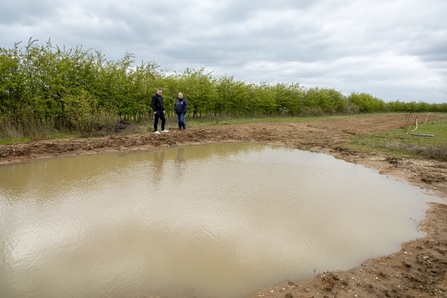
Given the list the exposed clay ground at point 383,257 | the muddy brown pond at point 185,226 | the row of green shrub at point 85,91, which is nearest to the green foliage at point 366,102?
the row of green shrub at point 85,91

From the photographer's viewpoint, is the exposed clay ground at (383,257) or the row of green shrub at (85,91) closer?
the exposed clay ground at (383,257)

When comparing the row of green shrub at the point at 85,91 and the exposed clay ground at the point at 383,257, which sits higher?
the row of green shrub at the point at 85,91

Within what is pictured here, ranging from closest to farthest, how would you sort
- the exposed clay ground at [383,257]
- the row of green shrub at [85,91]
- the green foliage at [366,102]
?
the exposed clay ground at [383,257]
the row of green shrub at [85,91]
the green foliage at [366,102]

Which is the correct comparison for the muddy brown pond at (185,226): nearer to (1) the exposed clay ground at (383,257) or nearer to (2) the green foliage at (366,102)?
(1) the exposed clay ground at (383,257)

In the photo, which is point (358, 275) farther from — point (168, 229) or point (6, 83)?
point (6, 83)

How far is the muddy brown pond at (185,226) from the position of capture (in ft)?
9.56

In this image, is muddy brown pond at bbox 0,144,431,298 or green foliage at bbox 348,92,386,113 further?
green foliage at bbox 348,92,386,113

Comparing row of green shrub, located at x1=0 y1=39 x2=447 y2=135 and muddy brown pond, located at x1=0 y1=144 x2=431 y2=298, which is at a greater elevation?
row of green shrub, located at x1=0 y1=39 x2=447 y2=135

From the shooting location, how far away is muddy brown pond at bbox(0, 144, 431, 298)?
2.91 meters

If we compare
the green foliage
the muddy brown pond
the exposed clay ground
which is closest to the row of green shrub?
the exposed clay ground

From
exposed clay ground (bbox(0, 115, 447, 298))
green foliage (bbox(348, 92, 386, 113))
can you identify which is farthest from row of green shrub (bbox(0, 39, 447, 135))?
green foliage (bbox(348, 92, 386, 113))

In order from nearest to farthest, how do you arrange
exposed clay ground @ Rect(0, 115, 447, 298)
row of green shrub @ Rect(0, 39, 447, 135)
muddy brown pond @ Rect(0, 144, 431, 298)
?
exposed clay ground @ Rect(0, 115, 447, 298) < muddy brown pond @ Rect(0, 144, 431, 298) < row of green shrub @ Rect(0, 39, 447, 135)

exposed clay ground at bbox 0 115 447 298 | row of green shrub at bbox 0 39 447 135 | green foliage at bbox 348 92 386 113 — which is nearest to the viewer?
exposed clay ground at bbox 0 115 447 298

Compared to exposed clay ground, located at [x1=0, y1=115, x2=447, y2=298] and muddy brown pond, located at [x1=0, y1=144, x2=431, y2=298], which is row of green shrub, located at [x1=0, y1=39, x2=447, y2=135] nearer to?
exposed clay ground, located at [x1=0, y1=115, x2=447, y2=298]
